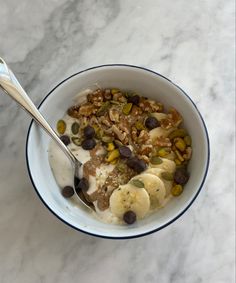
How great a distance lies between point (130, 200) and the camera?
87 cm

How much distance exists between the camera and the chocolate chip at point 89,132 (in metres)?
0.89

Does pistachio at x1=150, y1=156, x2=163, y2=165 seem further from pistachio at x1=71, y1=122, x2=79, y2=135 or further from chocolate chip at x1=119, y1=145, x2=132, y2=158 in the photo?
pistachio at x1=71, y1=122, x2=79, y2=135

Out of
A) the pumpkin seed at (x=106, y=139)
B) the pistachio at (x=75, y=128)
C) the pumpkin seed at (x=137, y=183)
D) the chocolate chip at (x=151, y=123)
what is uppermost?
the pistachio at (x=75, y=128)

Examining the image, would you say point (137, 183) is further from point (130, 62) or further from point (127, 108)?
point (130, 62)

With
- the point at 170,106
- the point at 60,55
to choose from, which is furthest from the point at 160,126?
the point at 60,55

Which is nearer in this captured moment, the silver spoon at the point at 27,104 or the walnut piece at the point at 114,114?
the silver spoon at the point at 27,104

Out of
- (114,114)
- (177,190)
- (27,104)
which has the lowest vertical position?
(177,190)

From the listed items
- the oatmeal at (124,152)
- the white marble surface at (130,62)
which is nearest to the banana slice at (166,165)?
the oatmeal at (124,152)

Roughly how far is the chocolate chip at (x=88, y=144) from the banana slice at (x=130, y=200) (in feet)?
0.30

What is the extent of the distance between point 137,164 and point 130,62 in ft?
0.76

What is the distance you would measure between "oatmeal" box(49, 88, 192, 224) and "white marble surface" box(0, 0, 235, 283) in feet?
0.25

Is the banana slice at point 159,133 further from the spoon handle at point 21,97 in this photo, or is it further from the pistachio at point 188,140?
the spoon handle at point 21,97

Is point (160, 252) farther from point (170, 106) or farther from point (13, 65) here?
point (13, 65)

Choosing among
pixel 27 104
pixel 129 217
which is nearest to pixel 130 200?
pixel 129 217
